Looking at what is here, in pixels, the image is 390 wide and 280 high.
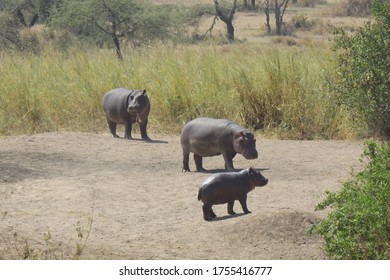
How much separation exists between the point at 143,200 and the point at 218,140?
1.54 m

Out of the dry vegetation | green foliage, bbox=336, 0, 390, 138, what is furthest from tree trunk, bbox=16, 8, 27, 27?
green foliage, bbox=336, 0, 390, 138

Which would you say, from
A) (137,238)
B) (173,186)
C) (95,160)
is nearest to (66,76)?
(95,160)

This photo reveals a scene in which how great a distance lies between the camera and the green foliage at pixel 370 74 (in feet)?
42.4

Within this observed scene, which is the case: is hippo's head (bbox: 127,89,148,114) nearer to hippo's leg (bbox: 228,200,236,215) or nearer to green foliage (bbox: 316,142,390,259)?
hippo's leg (bbox: 228,200,236,215)

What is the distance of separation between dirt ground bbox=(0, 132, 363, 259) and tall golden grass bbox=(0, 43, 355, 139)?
0.73 meters

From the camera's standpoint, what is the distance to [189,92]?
585 inches

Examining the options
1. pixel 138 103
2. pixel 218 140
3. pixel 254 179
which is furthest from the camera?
pixel 138 103

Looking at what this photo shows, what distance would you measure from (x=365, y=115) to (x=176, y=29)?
15.6 m

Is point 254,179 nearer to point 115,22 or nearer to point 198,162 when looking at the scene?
point 198,162

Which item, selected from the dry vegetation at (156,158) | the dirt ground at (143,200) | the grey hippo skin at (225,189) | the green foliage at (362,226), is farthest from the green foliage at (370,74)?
the green foliage at (362,226)

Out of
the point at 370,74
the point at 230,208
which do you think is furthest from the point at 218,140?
the point at 370,74

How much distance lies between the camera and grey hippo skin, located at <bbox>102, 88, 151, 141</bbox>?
13.3 meters

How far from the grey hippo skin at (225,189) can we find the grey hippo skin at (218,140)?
79.1 inches

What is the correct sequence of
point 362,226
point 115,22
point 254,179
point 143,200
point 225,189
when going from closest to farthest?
point 362,226
point 225,189
point 254,179
point 143,200
point 115,22
